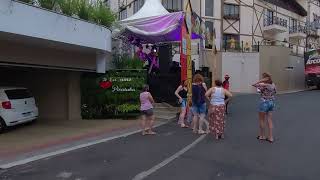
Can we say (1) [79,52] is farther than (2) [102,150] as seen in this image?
Yes

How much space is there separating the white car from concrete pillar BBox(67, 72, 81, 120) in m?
2.48

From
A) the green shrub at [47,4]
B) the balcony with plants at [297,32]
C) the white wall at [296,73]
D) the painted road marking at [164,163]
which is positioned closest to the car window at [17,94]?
the green shrub at [47,4]

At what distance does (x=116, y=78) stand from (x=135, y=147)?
7775 mm

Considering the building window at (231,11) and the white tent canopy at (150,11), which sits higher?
the building window at (231,11)

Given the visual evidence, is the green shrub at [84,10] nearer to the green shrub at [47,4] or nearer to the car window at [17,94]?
the green shrub at [47,4]

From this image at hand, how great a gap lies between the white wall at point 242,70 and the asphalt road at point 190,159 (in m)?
24.5

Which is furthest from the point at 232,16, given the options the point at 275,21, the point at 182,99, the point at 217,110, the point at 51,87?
the point at 217,110

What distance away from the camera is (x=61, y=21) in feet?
52.4

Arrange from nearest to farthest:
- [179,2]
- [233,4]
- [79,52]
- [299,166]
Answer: [299,166] < [79,52] < [179,2] < [233,4]

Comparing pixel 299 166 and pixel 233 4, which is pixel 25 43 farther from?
pixel 233 4

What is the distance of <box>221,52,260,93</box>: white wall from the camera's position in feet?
132

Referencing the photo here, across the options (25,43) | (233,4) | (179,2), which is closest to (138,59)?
(25,43)

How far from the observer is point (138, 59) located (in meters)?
22.3

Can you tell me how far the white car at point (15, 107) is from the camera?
54.5 feet
